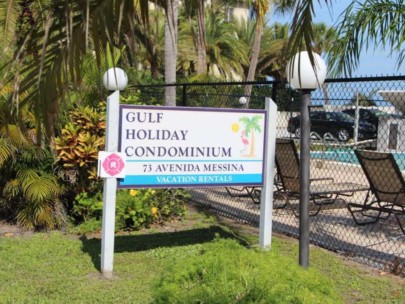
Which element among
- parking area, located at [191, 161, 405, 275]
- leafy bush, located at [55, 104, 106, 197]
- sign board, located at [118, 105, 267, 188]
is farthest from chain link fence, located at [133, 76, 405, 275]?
leafy bush, located at [55, 104, 106, 197]

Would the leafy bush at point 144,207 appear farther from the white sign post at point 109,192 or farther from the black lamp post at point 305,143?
the black lamp post at point 305,143

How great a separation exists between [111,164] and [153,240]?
172cm

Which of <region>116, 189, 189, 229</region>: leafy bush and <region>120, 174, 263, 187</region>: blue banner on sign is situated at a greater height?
<region>120, 174, 263, 187</region>: blue banner on sign

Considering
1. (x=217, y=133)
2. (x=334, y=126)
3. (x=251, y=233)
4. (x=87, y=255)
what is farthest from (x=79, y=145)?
(x=334, y=126)

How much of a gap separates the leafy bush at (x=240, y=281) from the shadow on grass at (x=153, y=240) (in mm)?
2815

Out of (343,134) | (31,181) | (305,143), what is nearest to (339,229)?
(305,143)

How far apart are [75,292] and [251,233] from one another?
294 cm

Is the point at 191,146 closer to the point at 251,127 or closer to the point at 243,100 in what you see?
the point at 251,127

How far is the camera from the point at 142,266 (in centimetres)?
549

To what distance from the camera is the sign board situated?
209 inches

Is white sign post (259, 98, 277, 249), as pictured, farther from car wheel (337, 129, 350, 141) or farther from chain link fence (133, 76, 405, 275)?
car wheel (337, 129, 350, 141)

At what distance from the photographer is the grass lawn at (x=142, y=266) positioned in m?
3.40

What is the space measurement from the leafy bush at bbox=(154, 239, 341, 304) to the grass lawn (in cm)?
1

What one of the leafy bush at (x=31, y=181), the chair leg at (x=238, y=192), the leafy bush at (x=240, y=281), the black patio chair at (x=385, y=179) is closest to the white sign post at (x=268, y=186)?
the black patio chair at (x=385, y=179)
